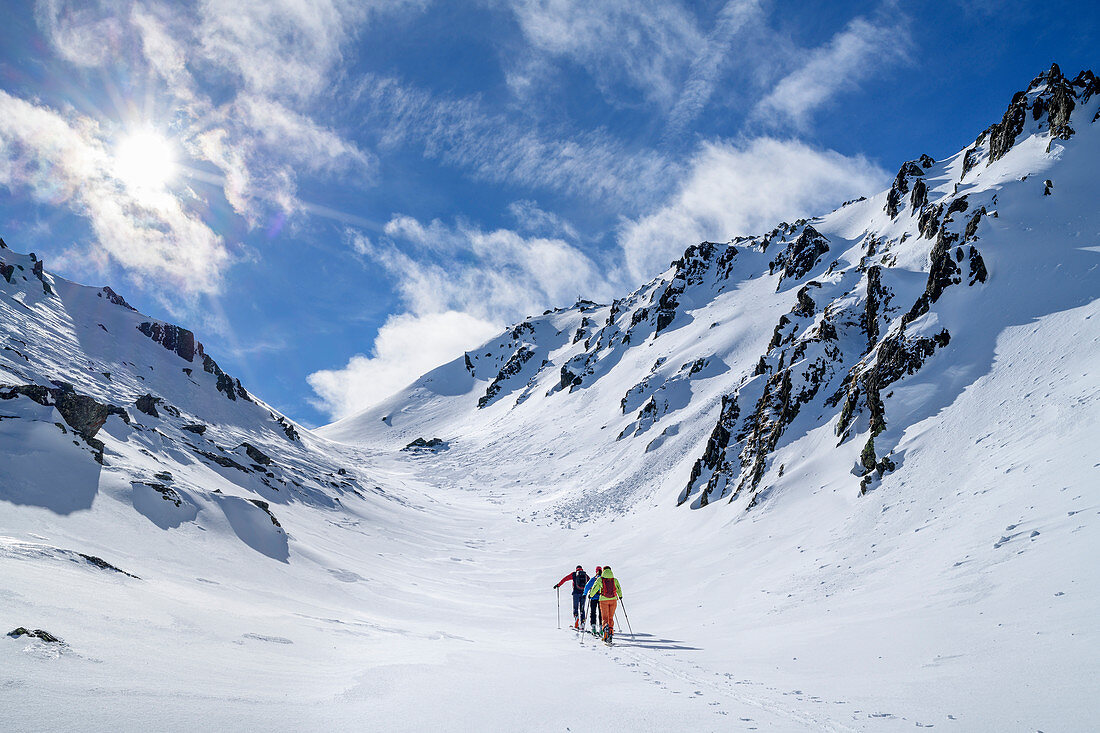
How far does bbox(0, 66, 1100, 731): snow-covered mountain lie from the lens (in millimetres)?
5246

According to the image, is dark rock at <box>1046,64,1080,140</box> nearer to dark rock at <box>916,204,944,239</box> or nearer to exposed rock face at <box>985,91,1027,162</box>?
exposed rock face at <box>985,91,1027,162</box>

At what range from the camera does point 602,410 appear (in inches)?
2884

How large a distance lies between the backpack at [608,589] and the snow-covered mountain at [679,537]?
1105 millimetres

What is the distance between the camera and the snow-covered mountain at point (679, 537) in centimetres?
525

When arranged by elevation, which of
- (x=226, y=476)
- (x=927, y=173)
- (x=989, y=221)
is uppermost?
(x=927, y=173)

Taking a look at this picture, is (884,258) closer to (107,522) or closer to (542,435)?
(107,522)

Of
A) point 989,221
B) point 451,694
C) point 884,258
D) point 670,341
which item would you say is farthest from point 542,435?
point 451,694

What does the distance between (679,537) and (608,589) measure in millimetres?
13215

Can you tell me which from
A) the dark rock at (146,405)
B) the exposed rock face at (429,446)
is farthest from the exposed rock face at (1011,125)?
the exposed rock face at (429,446)

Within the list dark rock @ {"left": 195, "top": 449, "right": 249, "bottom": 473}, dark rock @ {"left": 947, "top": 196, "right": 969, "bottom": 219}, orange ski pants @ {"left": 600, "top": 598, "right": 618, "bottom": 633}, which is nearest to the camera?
orange ski pants @ {"left": 600, "top": 598, "right": 618, "bottom": 633}

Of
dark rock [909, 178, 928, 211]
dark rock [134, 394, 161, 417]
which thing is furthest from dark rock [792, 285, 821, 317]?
dark rock [134, 394, 161, 417]

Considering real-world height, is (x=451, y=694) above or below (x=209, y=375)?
below

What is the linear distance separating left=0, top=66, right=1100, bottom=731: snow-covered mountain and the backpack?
110 cm

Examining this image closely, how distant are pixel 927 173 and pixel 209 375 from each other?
83794mm
